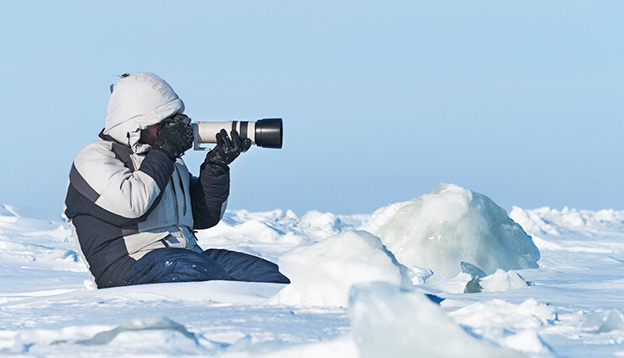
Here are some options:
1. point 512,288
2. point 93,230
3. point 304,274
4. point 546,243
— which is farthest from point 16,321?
point 546,243

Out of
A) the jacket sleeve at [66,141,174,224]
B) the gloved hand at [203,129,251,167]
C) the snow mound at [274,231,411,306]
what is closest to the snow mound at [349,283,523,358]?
the snow mound at [274,231,411,306]

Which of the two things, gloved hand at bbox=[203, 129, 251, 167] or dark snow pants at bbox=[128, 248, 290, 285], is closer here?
dark snow pants at bbox=[128, 248, 290, 285]

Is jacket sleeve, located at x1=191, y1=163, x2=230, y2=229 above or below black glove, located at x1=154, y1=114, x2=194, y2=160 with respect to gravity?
below

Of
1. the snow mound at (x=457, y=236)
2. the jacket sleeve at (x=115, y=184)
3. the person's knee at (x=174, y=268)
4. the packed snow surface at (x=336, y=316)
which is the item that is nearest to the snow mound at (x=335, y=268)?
the packed snow surface at (x=336, y=316)

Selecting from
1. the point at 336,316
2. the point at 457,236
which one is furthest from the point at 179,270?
the point at 457,236

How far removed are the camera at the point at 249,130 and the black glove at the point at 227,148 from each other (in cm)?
6

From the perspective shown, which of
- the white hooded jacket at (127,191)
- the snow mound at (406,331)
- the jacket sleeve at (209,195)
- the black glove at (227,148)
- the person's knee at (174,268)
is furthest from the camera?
the jacket sleeve at (209,195)

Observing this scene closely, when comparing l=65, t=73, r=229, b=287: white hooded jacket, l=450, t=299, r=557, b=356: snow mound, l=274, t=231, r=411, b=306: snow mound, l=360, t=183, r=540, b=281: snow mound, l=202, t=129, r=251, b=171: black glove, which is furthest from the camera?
l=360, t=183, r=540, b=281: snow mound

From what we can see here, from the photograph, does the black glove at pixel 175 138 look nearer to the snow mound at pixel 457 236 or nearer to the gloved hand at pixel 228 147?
the gloved hand at pixel 228 147

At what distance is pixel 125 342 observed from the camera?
194cm

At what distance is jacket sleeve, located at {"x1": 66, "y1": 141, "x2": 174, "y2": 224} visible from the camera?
3596 mm

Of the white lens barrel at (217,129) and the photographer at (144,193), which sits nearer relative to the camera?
the photographer at (144,193)

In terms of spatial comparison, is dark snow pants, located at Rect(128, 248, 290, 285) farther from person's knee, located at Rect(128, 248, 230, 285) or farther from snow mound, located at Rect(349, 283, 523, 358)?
snow mound, located at Rect(349, 283, 523, 358)

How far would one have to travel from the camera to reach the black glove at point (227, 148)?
13.1 ft
